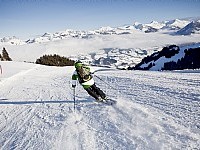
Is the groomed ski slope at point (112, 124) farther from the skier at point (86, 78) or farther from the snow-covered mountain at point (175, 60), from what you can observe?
the snow-covered mountain at point (175, 60)

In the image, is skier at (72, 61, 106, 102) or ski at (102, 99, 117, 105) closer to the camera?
ski at (102, 99, 117, 105)

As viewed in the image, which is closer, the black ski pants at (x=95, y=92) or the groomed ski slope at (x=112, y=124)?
the groomed ski slope at (x=112, y=124)

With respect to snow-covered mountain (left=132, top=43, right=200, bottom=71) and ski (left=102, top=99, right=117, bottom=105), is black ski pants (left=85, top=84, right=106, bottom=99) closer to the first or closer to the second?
ski (left=102, top=99, right=117, bottom=105)

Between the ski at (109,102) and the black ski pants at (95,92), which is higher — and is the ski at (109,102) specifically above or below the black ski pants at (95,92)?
below

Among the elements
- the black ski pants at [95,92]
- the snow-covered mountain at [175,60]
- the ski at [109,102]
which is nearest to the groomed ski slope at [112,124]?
the ski at [109,102]

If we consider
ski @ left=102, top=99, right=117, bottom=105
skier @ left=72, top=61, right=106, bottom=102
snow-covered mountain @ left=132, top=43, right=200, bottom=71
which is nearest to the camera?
ski @ left=102, top=99, right=117, bottom=105

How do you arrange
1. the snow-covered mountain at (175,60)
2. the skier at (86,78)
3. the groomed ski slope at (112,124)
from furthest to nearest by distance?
the snow-covered mountain at (175,60) < the skier at (86,78) < the groomed ski slope at (112,124)

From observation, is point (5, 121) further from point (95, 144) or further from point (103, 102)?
point (95, 144)

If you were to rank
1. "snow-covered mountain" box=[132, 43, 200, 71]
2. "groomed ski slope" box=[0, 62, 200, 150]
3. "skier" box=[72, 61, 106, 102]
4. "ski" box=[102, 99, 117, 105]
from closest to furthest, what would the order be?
1. "groomed ski slope" box=[0, 62, 200, 150]
2. "ski" box=[102, 99, 117, 105]
3. "skier" box=[72, 61, 106, 102]
4. "snow-covered mountain" box=[132, 43, 200, 71]

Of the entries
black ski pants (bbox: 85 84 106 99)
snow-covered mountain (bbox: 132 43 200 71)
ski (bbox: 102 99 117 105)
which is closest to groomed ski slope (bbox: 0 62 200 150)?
ski (bbox: 102 99 117 105)

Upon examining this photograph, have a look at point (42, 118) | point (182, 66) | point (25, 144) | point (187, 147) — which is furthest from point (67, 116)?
point (182, 66)

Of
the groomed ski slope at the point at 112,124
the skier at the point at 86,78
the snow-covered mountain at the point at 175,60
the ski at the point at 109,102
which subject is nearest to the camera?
the groomed ski slope at the point at 112,124

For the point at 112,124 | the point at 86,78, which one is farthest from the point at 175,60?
the point at 112,124

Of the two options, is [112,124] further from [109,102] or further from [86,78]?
[86,78]
